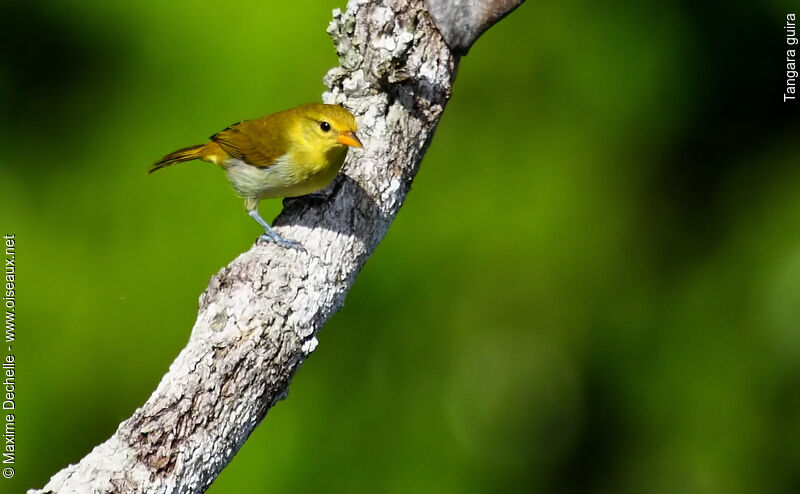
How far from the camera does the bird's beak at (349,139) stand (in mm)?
2557

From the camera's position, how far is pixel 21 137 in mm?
3430

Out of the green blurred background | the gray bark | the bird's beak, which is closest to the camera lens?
the gray bark

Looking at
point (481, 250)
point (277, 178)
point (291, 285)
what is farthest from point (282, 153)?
point (481, 250)

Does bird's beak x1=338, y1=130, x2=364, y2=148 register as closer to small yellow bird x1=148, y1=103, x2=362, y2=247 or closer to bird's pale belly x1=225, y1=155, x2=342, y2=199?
small yellow bird x1=148, y1=103, x2=362, y2=247

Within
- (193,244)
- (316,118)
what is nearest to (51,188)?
(193,244)

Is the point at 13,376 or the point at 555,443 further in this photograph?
the point at 555,443

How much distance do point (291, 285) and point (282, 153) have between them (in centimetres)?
60

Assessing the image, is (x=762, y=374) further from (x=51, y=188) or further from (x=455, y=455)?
(x=51, y=188)

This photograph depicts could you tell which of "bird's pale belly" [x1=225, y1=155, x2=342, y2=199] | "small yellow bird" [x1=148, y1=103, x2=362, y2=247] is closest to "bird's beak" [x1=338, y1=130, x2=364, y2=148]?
"small yellow bird" [x1=148, y1=103, x2=362, y2=247]

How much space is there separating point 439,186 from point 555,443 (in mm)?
1114

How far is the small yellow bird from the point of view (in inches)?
103

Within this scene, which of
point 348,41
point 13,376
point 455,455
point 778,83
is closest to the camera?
point 348,41

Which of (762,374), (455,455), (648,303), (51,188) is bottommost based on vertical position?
(455,455)

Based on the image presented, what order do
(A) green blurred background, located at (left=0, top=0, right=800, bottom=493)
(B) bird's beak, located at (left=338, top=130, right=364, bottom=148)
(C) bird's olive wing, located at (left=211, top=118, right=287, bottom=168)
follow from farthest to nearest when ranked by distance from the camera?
(A) green blurred background, located at (left=0, top=0, right=800, bottom=493) → (C) bird's olive wing, located at (left=211, top=118, right=287, bottom=168) → (B) bird's beak, located at (left=338, top=130, right=364, bottom=148)
